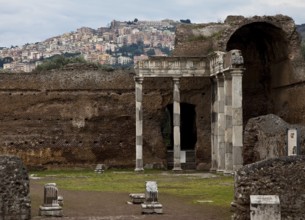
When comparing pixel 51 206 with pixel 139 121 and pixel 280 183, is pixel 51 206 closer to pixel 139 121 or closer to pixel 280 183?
pixel 280 183

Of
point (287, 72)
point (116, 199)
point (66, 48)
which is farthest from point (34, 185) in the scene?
point (66, 48)

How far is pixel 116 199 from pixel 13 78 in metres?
19.4

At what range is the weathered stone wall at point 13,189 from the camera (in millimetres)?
15852

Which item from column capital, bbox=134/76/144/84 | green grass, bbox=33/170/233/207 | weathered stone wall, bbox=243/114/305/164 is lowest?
green grass, bbox=33/170/233/207

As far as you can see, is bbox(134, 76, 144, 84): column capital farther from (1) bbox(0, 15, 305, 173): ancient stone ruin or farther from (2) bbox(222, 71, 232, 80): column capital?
(2) bbox(222, 71, 232, 80): column capital

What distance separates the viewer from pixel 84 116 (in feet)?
128

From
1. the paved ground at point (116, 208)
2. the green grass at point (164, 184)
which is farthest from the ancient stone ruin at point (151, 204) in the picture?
the green grass at point (164, 184)

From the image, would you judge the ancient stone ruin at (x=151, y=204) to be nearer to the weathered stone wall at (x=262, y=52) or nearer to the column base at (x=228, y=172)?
the column base at (x=228, y=172)

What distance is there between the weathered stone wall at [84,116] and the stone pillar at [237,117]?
607 centimetres

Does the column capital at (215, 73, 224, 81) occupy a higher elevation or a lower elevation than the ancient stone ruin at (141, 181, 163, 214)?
higher

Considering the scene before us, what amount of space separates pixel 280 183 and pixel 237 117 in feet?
61.5

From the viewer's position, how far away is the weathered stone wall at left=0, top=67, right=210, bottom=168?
126ft

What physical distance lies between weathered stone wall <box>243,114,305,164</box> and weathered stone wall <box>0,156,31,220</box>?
11.0m

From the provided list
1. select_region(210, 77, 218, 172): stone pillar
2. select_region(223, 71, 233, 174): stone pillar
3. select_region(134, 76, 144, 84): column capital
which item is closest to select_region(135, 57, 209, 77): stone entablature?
select_region(134, 76, 144, 84): column capital
